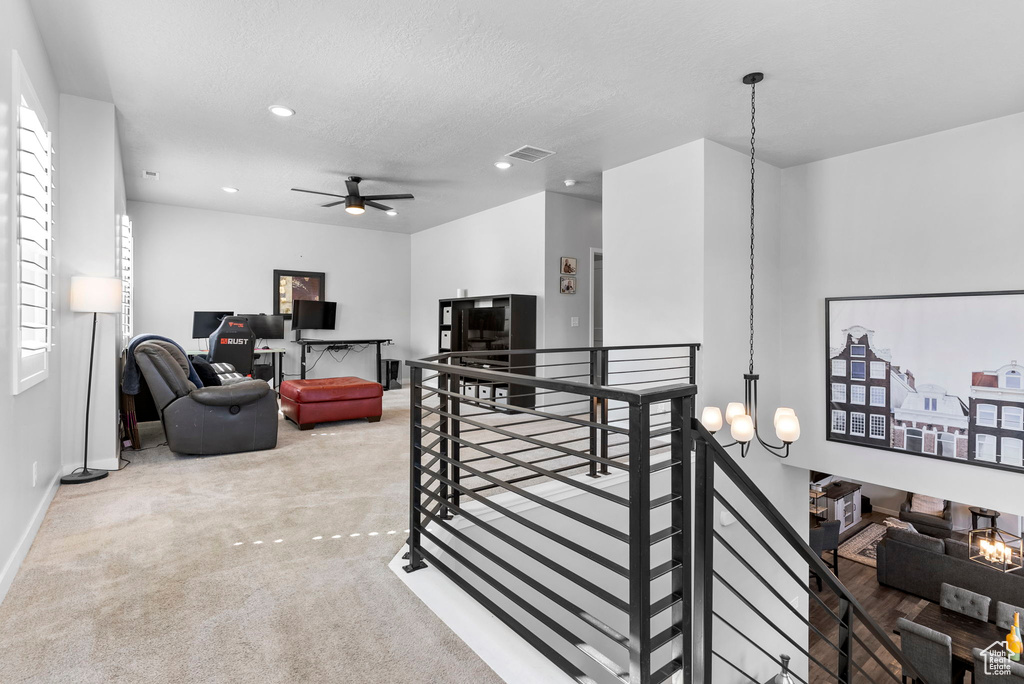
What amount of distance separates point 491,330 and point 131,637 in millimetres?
5027

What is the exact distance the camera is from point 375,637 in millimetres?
1815

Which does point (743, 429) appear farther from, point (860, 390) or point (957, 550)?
point (957, 550)

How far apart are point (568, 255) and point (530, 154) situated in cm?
181

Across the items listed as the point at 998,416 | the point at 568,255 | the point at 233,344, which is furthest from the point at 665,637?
the point at 233,344

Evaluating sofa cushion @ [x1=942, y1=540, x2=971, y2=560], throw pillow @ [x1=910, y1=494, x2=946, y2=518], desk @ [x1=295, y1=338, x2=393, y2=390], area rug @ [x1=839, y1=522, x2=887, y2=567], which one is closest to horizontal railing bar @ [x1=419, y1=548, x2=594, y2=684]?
desk @ [x1=295, y1=338, x2=393, y2=390]

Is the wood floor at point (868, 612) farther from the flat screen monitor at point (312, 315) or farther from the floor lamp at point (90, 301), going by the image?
the flat screen monitor at point (312, 315)

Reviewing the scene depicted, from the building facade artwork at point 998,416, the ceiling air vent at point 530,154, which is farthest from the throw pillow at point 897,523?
the ceiling air vent at point 530,154

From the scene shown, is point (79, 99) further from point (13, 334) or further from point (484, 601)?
point (484, 601)

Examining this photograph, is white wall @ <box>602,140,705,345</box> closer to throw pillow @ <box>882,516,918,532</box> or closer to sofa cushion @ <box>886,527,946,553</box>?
sofa cushion @ <box>886,527,946,553</box>

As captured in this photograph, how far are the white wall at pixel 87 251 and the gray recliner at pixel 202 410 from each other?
1.08 ft

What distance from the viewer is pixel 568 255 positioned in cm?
645

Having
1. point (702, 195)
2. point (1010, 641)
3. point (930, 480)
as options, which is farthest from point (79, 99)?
point (1010, 641)

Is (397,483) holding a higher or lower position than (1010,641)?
higher

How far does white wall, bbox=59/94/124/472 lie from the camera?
12.0 ft
